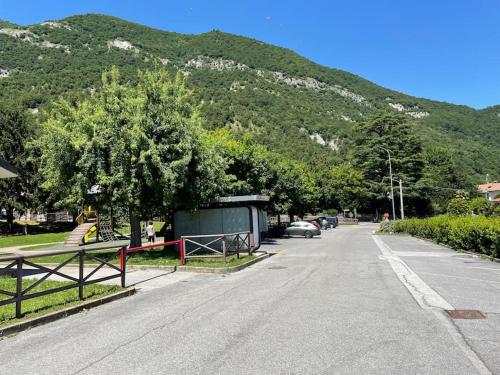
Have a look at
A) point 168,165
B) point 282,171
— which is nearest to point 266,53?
point 282,171

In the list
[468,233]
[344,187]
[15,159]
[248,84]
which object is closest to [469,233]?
[468,233]

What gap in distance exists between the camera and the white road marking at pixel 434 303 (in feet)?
16.3

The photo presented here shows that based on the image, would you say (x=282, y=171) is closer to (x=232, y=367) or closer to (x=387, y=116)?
(x=232, y=367)

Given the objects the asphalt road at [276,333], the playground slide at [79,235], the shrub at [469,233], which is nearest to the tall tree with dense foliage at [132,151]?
the asphalt road at [276,333]

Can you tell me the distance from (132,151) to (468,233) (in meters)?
17.0

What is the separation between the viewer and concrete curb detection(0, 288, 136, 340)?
691cm

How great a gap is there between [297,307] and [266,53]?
179 metres

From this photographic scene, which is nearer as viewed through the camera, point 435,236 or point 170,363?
point 170,363

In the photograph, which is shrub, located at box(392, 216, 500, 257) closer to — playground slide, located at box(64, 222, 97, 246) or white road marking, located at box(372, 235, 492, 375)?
white road marking, located at box(372, 235, 492, 375)

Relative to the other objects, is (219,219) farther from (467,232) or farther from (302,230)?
(302,230)

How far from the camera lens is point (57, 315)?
7.92m

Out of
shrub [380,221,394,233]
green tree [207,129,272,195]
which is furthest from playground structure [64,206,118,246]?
shrub [380,221,394,233]

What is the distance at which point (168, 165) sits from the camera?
17203 mm

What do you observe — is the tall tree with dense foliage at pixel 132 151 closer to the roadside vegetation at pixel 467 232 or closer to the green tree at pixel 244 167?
the green tree at pixel 244 167
